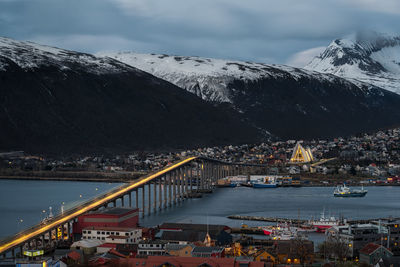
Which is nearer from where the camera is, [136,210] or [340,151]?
[136,210]

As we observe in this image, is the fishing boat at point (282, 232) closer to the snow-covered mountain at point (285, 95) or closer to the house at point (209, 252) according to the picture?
the house at point (209, 252)

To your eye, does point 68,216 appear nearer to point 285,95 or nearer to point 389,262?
point 389,262

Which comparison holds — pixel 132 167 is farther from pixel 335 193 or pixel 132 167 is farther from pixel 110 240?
pixel 110 240

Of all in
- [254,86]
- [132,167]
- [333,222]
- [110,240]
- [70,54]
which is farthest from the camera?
[254,86]

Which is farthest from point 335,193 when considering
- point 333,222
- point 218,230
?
point 218,230

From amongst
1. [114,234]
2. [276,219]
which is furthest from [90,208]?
[276,219]

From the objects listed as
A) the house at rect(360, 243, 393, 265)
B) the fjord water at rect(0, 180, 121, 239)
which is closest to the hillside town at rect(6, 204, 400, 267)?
the house at rect(360, 243, 393, 265)
